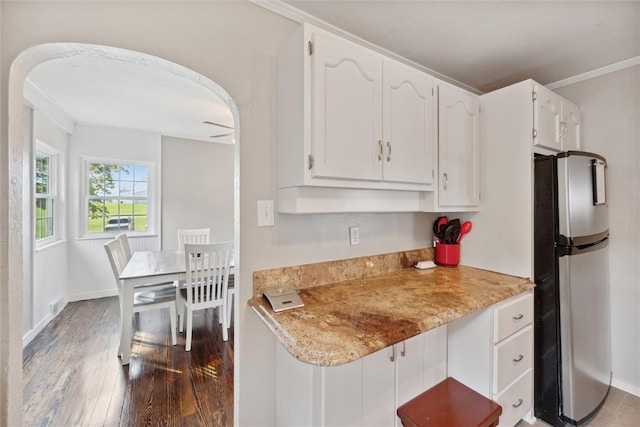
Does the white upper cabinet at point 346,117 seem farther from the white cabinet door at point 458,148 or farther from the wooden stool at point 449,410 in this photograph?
the wooden stool at point 449,410

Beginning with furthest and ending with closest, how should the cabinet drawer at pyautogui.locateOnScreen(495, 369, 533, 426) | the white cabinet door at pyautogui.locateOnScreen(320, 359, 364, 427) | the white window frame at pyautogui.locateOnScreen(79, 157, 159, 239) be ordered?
the white window frame at pyautogui.locateOnScreen(79, 157, 159, 239) → the cabinet drawer at pyautogui.locateOnScreen(495, 369, 533, 426) → the white cabinet door at pyautogui.locateOnScreen(320, 359, 364, 427)

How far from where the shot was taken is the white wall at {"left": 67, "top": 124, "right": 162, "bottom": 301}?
3.63m

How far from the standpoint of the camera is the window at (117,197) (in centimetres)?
383

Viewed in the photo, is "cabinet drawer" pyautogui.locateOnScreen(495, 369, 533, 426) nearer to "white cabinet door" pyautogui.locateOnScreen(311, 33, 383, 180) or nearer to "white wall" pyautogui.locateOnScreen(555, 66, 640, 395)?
"white wall" pyautogui.locateOnScreen(555, 66, 640, 395)

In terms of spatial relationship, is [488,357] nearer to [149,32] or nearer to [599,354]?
[599,354]

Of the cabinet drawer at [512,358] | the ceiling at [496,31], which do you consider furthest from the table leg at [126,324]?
the cabinet drawer at [512,358]

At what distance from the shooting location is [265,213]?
1.35 metres

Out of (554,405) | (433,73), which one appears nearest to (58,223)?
(433,73)

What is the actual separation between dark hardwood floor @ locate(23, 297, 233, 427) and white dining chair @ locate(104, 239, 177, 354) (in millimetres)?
229

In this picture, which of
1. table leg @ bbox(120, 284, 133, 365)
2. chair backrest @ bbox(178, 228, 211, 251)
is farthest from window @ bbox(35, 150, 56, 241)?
table leg @ bbox(120, 284, 133, 365)

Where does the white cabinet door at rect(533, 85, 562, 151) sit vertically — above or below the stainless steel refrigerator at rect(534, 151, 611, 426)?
above

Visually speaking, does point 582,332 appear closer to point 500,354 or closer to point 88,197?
point 500,354

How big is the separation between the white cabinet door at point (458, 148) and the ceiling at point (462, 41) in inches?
12.4

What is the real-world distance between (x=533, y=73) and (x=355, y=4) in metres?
1.58
